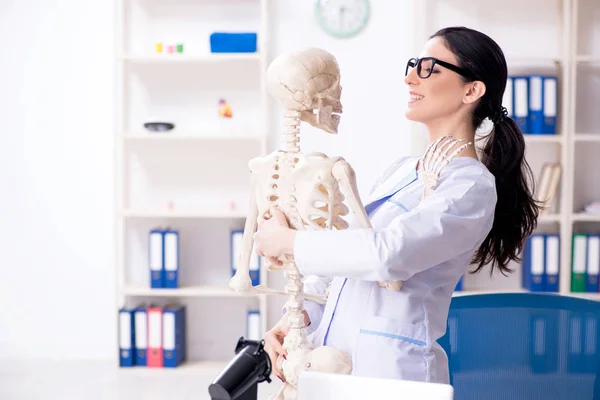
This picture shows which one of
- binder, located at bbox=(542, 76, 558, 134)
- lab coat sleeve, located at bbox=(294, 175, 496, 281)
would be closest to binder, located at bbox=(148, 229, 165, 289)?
binder, located at bbox=(542, 76, 558, 134)

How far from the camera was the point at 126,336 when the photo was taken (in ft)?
12.0

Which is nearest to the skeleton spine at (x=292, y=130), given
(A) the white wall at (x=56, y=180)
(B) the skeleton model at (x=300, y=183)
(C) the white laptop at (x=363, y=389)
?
(B) the skeleton model at (x=300, y=183)

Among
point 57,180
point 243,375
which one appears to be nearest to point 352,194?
point 243,375

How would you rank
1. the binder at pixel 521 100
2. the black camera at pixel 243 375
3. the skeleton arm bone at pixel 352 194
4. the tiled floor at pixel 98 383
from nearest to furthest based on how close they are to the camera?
the black camera at pixel 243 375 → the skeleton arm bone at pixel 352 194 → the tiled floor at pixel 98 383 → the binder at pixel 521 100

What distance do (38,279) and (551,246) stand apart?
2624mm

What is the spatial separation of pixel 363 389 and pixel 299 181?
43 centimetres

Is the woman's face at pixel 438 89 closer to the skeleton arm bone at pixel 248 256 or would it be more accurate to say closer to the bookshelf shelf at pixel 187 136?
the skeleton arm bone at pixel 248 256

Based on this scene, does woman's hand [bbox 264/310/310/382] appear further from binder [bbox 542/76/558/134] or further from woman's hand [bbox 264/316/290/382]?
binder [bbox 542/76/558/134]

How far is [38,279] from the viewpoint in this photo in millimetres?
3949

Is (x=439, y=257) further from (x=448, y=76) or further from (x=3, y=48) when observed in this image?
(x=3, y=48)

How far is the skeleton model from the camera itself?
4.38 ft

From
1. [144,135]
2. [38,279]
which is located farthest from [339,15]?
[38,279]

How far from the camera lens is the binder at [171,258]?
362cm

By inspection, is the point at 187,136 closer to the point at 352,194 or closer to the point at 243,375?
the point at 352,194
